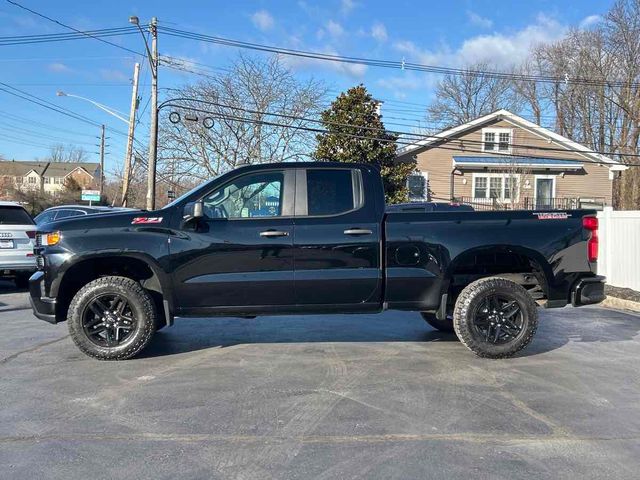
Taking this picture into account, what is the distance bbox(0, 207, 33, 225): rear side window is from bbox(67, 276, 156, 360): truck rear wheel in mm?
6187

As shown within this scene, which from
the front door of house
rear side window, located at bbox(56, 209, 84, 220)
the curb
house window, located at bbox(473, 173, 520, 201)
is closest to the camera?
the curb

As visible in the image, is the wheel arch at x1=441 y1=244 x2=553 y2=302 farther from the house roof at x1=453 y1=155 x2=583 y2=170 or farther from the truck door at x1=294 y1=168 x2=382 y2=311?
the house roof at x1=453 y1=155 x2=583 y2=170

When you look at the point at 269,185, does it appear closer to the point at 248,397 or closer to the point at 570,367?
the point at 248,397

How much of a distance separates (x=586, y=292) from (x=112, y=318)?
5.07m

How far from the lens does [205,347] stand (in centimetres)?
650

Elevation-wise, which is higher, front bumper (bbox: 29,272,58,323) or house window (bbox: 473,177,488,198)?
house window (bbox: 473,177,488,198)

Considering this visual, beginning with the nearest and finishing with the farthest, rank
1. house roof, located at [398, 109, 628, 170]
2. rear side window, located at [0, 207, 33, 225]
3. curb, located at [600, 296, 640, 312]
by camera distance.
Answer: curb, located at [600, 296, 640, 312] < rear side window, located at [0, 207, 33, 225] < house roof, located at [398, 109, 628, 170]

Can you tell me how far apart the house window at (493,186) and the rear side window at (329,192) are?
24.0m

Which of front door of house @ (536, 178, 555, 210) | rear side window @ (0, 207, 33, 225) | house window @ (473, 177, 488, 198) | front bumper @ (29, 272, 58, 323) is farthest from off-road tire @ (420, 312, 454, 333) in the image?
front door of house @ (536, 178, 555, 210)

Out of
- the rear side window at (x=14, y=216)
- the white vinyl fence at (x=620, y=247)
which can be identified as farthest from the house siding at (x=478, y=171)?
the rear side window at (x=14, y=216)

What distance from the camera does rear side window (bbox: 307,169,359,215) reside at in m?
5.88

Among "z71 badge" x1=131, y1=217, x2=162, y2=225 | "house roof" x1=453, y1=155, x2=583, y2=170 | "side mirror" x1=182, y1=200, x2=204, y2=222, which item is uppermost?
"house roof" x1=453, y1=155, x2=583, y2=170

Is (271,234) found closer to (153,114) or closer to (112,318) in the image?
(112,318)

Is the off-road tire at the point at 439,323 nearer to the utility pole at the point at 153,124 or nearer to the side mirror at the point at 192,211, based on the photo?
the side mirror at the point at 192,211
